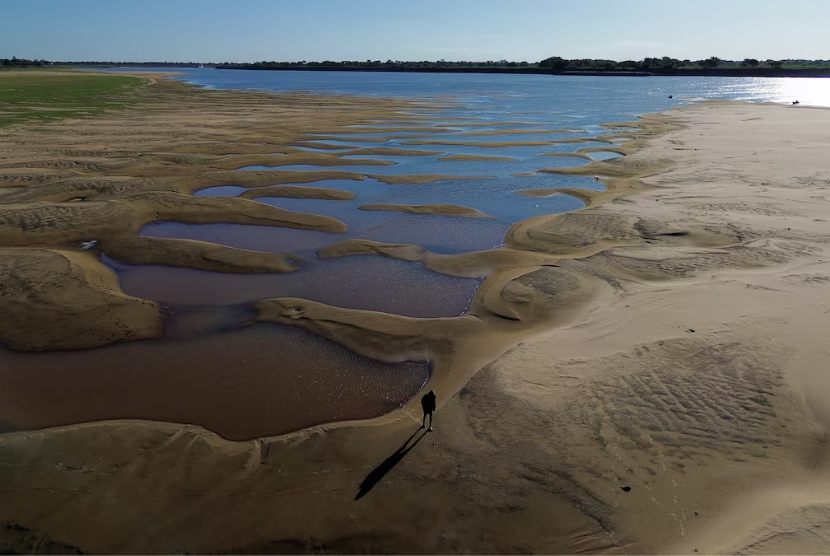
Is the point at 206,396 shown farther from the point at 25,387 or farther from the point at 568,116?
the point at 568,116

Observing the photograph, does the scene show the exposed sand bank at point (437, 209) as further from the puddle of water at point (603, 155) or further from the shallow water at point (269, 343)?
the puddle of water at point (603, 155)

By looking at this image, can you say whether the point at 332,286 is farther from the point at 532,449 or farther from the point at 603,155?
the point at 603,155

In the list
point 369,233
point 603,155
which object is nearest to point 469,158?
point 603,155

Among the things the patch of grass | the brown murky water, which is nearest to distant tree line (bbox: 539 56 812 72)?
the patch of grass

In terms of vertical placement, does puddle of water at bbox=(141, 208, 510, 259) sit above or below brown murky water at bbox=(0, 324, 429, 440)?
above

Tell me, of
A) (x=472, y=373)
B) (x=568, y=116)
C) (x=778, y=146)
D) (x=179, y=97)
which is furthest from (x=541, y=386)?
(x=179, y=97)

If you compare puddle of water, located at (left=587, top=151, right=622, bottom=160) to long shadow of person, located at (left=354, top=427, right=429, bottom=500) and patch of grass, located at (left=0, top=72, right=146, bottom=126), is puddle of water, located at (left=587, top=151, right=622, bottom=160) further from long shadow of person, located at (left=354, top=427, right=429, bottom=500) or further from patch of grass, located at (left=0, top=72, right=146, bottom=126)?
patch of grass, located at (left=0, top=72, right=146, bottom=126)
